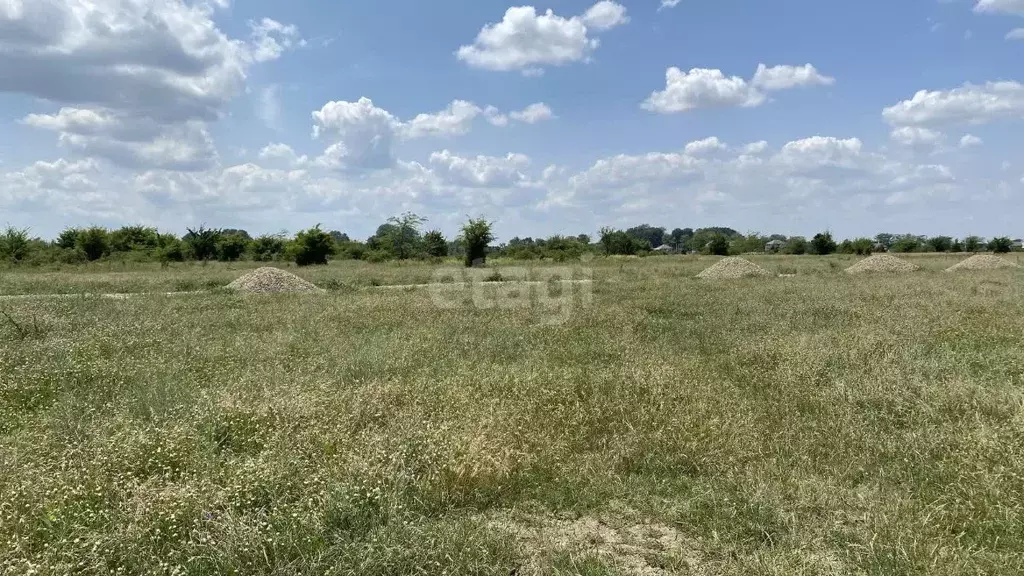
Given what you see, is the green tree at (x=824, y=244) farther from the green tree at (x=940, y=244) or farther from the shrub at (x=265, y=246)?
the shrub at (x=265, y=246)

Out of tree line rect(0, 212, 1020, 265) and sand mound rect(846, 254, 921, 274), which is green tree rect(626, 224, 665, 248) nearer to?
tree line rect(0, 212, 1020, 265)

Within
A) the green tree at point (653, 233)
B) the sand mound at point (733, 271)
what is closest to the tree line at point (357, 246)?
the sand mound at point (733, 271)

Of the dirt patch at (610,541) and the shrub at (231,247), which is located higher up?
the shrub at (231,247)

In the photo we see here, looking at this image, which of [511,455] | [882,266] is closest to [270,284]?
[511,455]

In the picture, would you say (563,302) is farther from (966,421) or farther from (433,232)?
(433,232)

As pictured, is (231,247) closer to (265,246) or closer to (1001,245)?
(265,246)

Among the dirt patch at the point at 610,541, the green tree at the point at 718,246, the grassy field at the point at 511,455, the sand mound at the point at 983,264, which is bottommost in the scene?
the dirt patch at the point at 610,541

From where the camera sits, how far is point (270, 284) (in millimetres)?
18047

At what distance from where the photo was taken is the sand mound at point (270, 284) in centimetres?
1780

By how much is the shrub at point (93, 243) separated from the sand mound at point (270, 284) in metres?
29.0

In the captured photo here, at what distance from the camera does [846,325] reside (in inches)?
390

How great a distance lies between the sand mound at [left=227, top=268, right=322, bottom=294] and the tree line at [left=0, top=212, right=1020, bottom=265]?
18848 millimetres

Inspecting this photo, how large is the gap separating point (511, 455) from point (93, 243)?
47446 millimetres

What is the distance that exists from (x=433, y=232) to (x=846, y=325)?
42763 mm
